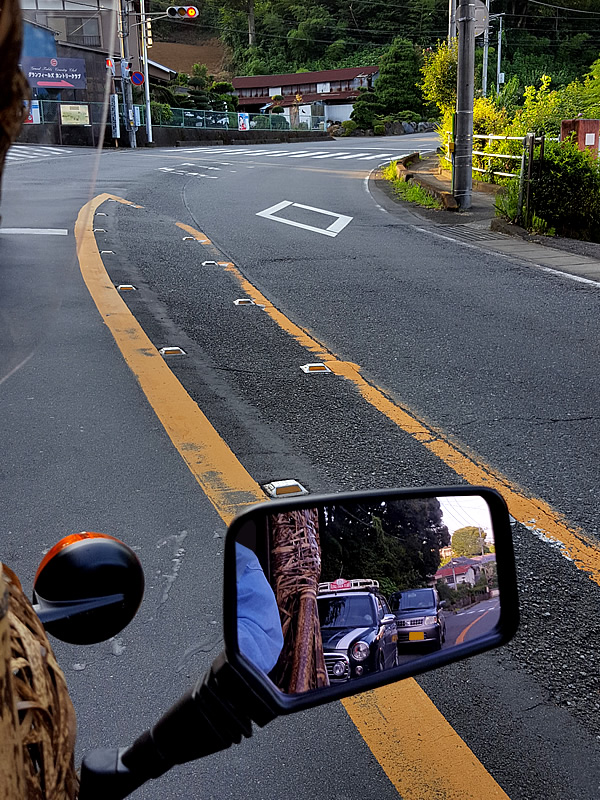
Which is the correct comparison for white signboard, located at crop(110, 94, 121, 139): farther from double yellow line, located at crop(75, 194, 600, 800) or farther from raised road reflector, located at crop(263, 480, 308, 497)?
raised road reflector, located at crop(263, 480, 308, 497)

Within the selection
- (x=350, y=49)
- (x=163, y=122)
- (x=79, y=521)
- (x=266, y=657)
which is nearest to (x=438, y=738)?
(x=266, y=657)

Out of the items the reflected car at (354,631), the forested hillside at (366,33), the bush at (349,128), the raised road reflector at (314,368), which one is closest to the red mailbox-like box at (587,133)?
the raised road reflector at (314,368)

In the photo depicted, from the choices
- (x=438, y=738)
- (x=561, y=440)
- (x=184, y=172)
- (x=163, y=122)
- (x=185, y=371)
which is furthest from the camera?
(x=163, y=122)

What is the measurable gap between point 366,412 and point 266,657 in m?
3.32

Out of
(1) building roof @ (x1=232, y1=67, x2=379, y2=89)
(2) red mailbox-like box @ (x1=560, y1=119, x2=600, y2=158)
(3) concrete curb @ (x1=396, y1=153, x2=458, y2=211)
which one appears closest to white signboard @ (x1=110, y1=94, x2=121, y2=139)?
(3) concrete curb @ (x1=396, y1=153, x2=458, y2=211)

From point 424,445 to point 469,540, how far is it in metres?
2.72

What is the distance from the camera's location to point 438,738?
2.00 metres

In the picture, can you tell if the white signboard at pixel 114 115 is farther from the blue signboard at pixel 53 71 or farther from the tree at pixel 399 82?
the tree at pixel 399 82

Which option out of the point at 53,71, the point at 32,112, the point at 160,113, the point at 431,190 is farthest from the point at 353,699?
the point at 160,113

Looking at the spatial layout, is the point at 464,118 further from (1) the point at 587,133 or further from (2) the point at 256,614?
(2) the point at 256,614

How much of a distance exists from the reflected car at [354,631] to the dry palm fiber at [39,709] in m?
0.31

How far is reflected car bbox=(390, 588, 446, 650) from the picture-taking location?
1039 mm

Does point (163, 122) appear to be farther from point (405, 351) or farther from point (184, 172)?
point (405, 351)

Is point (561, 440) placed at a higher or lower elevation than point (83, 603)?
lower
